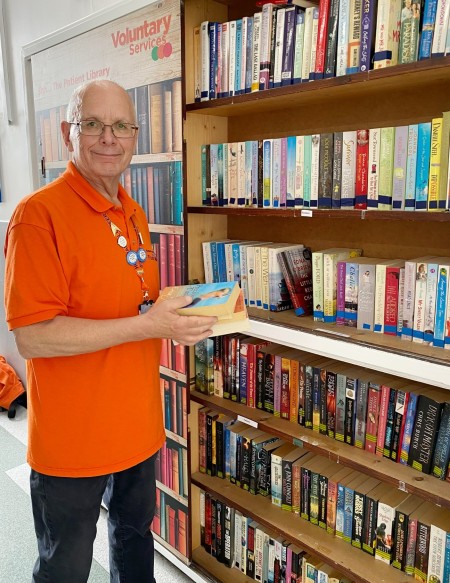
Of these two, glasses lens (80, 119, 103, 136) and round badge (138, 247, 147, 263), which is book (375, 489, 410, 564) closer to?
round badge (138, 247, 147, 263)

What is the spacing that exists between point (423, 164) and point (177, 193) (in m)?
0.94

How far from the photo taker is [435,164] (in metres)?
1.34

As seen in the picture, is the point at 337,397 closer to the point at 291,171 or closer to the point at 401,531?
the point at 401,531

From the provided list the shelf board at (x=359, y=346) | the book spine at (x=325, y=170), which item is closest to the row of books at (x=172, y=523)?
the shelf board at (x=359, y=346)

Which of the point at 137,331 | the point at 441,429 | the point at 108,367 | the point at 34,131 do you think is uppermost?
the point at 34,131

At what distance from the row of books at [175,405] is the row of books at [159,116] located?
0.96 meters

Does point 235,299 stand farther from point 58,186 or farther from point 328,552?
point 328,552

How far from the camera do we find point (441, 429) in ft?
4.78

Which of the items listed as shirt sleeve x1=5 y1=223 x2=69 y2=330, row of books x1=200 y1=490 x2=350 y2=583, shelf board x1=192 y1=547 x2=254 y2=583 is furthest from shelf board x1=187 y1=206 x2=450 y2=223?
shelf board x1=192 y1=547 x2=254 y2=583

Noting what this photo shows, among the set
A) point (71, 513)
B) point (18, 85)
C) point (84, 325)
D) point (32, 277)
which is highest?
point (18, 85)

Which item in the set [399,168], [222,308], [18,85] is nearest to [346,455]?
[222,308]

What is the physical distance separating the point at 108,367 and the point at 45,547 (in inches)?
22.9

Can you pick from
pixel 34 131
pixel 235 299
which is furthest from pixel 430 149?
pixel 34 131

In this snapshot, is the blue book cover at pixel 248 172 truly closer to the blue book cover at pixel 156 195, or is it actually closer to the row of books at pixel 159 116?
the row of books at pixel 159 116
